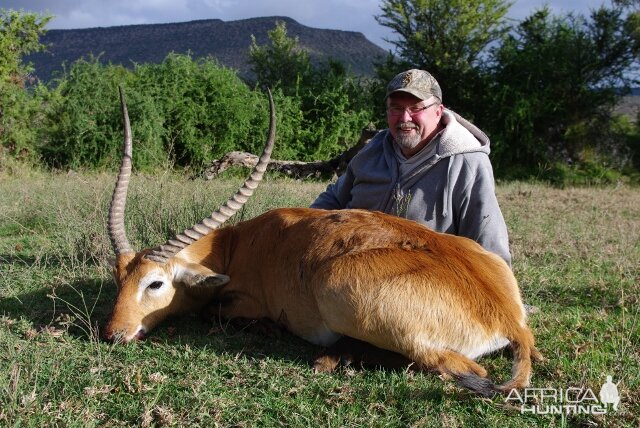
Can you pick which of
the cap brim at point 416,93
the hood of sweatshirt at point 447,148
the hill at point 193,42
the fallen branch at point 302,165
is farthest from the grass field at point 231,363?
the hill at point 193,42

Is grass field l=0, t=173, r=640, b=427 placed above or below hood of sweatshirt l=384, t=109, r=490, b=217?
below

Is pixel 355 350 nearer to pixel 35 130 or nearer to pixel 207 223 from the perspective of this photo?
pixel 207 223

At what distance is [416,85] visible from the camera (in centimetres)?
474

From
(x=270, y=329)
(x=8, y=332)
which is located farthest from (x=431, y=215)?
(x=8, y=332)

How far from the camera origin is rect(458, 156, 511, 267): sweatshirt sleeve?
4.52 m

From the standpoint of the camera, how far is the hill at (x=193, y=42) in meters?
50.8

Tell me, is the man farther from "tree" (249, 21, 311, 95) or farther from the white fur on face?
"tree" (249, 21, 311, 95)

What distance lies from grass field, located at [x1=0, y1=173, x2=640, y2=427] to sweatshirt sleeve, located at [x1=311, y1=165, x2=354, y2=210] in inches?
65.1

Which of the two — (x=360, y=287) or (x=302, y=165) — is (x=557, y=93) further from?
(x=360, y=287)

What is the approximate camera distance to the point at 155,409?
9.70 feet

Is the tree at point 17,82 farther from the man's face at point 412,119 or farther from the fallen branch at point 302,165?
the man's face at point 412,119

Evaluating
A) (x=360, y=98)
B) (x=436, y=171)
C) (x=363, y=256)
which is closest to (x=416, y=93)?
(x=436, y=171)

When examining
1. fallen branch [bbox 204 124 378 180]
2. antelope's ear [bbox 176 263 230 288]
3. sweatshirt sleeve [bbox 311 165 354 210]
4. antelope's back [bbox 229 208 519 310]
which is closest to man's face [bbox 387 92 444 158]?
sweatshirt sleeve [bbox 311 165 354 210]

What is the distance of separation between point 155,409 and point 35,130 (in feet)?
46.3
